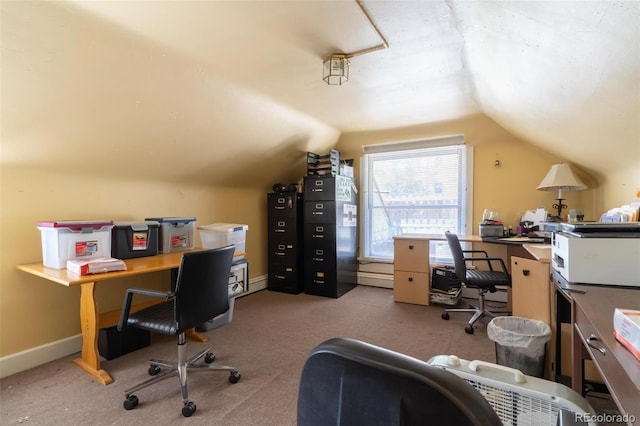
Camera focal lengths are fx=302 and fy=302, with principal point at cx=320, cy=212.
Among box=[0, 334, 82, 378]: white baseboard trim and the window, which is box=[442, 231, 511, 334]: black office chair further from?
box=[0, 334, 82, 378]: white baseboard trim

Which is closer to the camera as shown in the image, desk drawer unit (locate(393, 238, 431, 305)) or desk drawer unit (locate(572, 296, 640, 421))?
desk drawer unit (locate(572, 296, 640, 421))

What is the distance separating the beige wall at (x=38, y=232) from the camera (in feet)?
6.88

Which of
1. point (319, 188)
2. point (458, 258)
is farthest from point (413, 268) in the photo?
point (319, 188)

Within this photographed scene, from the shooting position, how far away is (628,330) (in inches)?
32.0

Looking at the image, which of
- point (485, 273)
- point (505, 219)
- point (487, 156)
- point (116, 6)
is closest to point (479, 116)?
point (487, 156)

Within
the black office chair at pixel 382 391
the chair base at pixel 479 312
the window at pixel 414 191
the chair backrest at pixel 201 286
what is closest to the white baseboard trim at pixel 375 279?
the window at pixel 414 191

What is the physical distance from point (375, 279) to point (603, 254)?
9.91 feet

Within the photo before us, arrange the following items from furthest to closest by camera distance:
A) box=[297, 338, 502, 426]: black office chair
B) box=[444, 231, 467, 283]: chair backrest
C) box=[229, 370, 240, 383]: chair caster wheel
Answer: box=[444, 231, 467, 283]: chair backrest < box=[229, 370, 240, 383]: chair caster wheel < box=[297, 338, 502, 426]: black office chair

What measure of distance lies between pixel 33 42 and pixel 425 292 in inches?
145

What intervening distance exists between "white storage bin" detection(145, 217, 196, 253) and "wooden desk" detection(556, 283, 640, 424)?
2866 mm

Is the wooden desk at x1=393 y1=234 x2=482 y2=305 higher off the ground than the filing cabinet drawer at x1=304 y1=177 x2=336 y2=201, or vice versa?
the filing cabinet drawer at x1=304 y1=177 x2=336 y2=201

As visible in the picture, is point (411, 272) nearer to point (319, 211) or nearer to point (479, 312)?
point (479, 312)

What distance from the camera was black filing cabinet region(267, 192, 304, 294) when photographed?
156 inches

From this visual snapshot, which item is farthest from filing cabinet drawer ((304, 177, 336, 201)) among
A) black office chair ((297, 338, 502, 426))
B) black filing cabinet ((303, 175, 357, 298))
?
black office chair ((297, 338, 502, 426))
